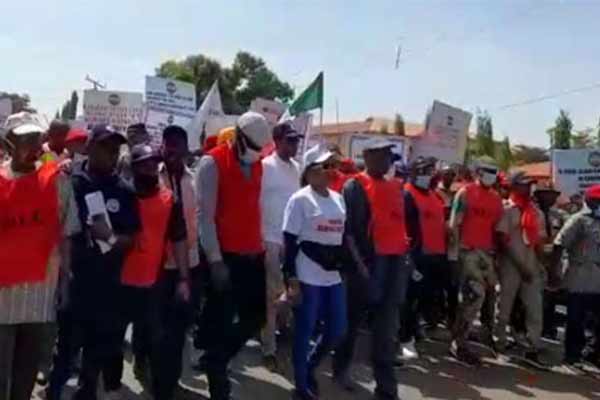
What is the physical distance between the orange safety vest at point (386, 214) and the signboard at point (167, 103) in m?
5.52

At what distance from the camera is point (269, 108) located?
11461 mm

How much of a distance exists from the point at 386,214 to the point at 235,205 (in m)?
1.61

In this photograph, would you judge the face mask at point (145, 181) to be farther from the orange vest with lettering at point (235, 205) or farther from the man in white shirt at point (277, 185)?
the man in white shirt at point (277, 185)

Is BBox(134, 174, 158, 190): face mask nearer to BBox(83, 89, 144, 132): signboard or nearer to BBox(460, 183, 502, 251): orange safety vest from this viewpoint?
BBox(460, 183, 502, 251): orange safety vest

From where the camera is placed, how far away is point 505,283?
8820 mm

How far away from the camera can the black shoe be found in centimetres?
845

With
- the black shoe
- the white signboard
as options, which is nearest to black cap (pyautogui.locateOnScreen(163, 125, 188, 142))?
the black shoe

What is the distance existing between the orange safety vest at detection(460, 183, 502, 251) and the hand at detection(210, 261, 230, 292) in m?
3.57

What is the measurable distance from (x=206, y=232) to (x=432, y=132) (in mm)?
5925

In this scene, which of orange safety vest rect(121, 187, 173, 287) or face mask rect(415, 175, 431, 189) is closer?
orange safety vest rect(121, 187, 173, 287)

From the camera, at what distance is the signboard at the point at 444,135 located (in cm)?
1096

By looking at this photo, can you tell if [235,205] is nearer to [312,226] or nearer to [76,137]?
[312,226]

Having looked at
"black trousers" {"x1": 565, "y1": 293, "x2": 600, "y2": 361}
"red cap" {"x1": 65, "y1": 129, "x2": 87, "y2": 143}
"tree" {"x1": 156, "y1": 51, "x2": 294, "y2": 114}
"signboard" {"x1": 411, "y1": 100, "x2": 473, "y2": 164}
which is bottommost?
"black trousers" {"x1": 565, "y1": 293, "x2": 600, "y2": 361}

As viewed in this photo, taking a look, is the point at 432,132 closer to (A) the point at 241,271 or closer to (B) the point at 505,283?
(B) the point at 505,283
